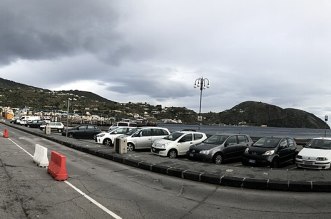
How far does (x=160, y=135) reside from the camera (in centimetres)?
2534

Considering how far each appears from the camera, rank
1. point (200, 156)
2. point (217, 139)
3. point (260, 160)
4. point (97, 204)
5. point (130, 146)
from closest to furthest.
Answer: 1. point (97, 204)
2. point (260, 160)
3. point (200, 156)
4. point (217, 139)
5. point (130, 146)

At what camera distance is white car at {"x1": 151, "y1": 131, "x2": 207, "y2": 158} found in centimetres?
2077

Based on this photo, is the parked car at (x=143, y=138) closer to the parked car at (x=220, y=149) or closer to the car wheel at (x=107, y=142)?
the car wheel at (x=107, y=142)

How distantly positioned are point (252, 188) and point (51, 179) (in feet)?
22.2

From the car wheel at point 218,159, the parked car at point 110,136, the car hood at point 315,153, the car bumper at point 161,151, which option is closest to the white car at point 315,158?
the car hood at point 315,153

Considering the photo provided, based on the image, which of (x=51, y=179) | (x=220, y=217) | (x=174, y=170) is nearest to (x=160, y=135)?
(x=174, y=170)

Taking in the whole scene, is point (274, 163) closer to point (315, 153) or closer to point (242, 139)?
point (315, 153)

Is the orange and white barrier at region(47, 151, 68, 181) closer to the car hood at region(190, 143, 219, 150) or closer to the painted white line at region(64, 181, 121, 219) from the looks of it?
the painted white line at region(64, 181, 121, 219)

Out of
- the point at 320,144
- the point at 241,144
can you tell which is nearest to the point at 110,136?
the point at 241,144

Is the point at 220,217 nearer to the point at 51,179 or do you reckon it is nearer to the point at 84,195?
the point at 84,195

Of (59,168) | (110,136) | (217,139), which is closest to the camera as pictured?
(59,168)

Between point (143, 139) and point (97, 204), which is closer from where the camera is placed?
point (97, 204)

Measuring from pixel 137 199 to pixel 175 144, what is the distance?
11.6 metres

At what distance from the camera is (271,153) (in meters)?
16.6
